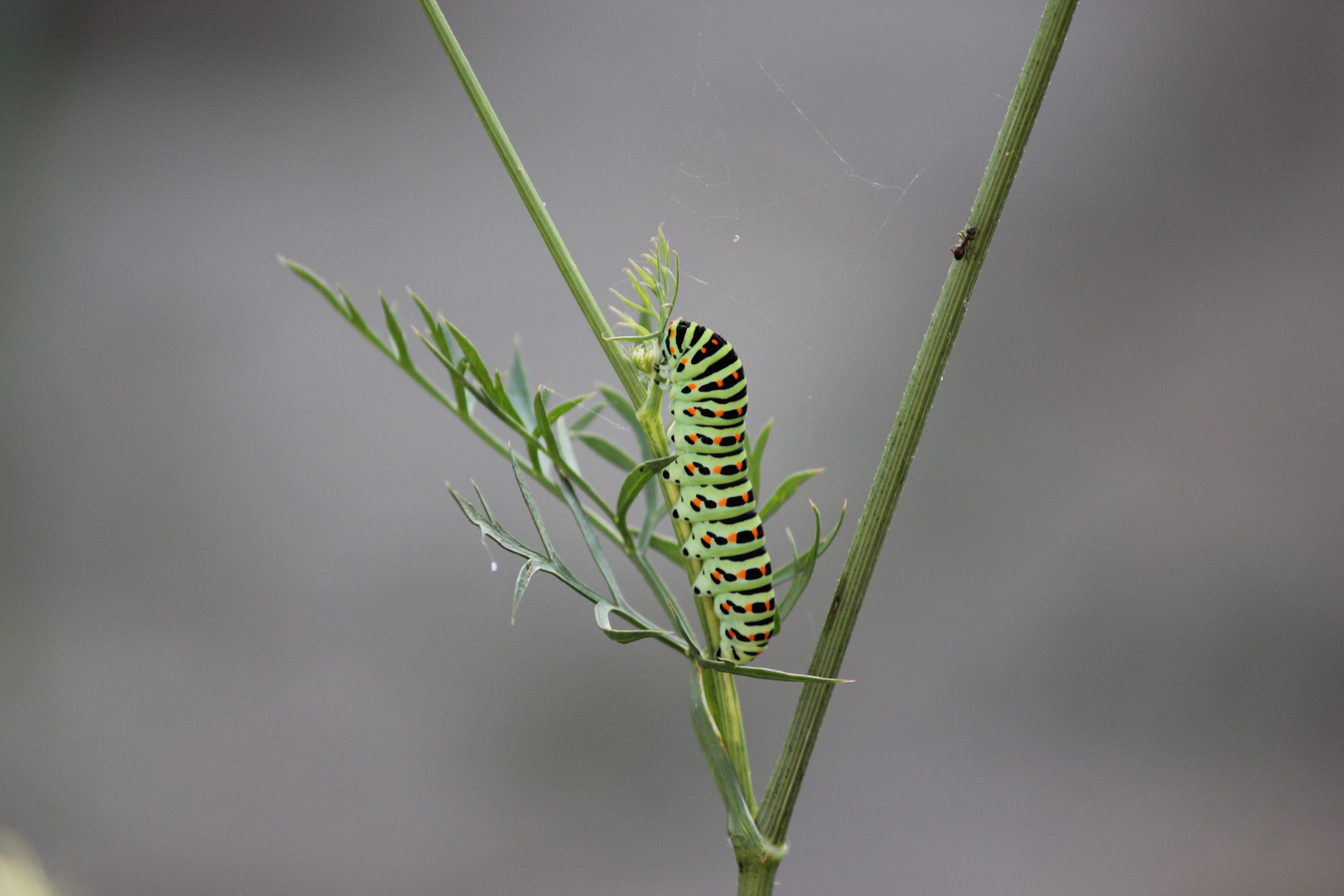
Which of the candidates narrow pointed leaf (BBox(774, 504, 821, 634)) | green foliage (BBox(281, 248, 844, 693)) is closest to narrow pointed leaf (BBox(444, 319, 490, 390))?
green foliage (BBox(281, 248, 844, 693))

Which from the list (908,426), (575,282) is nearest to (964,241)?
(908,426)

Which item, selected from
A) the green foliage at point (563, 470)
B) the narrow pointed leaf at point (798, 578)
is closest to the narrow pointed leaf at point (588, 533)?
the green foliage at point (563, 470)

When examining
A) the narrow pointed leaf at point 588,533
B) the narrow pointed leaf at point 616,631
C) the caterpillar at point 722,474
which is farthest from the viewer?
the caterpillar at point 722,474

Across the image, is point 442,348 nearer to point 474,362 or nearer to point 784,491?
point 474,362

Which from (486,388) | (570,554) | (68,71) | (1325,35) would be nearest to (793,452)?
(570,554)

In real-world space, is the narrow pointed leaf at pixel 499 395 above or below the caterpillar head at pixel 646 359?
below

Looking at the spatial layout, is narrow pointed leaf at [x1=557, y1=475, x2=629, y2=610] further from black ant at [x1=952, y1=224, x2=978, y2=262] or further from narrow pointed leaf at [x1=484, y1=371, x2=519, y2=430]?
black ant at [x1=952, y1=224, x2=978, y2=262]

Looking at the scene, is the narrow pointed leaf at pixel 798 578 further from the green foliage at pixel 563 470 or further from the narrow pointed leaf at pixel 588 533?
the narrow pointed leaf at pixel 588 533
